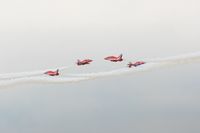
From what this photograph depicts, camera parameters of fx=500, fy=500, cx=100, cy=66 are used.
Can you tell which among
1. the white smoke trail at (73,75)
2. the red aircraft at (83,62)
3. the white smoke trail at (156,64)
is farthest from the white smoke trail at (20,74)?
the white smoke trail at (156,64)

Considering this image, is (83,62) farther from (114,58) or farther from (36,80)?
(36,80)

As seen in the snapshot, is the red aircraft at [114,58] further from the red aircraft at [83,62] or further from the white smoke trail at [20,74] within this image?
the white smoke trail at [20,74]

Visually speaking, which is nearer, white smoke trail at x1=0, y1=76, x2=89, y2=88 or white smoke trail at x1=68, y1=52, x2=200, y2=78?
white smoke trail at x1=68, y1=52, x2=200, y2=78

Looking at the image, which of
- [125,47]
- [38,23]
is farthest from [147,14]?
[38,23]

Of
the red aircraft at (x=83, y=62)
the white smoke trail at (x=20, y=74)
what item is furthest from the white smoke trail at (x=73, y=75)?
the red aircraft at (x=83, y=62)

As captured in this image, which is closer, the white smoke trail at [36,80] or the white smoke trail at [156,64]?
the white smoke trail at [156,64]

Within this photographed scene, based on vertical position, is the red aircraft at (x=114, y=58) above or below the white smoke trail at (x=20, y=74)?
above

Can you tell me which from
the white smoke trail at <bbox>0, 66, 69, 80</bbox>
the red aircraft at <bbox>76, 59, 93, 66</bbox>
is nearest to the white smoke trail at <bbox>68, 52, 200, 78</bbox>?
the red aircraft at <bbox>76, 59, 93, 66</bbox>

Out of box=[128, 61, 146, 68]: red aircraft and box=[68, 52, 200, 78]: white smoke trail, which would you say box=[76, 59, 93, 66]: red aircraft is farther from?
box=[128, 61, 146, 68]: red aircraft

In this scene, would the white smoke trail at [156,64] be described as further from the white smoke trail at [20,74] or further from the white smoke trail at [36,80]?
the white smoke trail at [20,74]

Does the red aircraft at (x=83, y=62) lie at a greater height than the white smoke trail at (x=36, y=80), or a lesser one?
greater

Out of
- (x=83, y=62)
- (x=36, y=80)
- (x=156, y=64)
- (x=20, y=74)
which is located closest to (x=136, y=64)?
(x=156, y=64)

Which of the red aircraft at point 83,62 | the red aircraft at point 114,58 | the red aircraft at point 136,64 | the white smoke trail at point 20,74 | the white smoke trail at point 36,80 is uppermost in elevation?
the red aircraft at point 114,58

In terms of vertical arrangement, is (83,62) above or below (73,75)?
above
